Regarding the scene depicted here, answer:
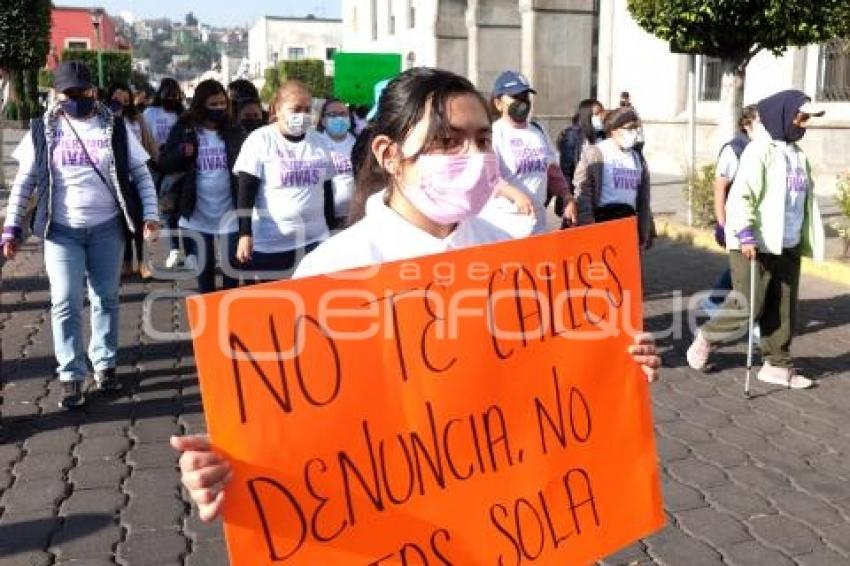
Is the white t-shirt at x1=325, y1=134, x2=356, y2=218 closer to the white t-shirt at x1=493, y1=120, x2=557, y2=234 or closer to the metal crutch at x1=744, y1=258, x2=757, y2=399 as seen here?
the white t-shirt at x1=493, y1=120, x2=557, y2=234

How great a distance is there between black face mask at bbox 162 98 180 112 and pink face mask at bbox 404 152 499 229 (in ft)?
27.8

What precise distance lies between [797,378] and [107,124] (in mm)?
4378

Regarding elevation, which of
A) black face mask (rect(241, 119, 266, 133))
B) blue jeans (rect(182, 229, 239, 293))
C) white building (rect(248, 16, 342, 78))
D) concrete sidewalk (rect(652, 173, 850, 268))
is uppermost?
white building (rect(248, 16, 342, 78))

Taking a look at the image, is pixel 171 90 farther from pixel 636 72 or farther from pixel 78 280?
pixel 636 72

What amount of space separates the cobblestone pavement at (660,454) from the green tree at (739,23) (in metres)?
4.00

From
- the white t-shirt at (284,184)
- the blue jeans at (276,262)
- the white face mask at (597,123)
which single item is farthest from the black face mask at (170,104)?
the blue jeans at (276,262)

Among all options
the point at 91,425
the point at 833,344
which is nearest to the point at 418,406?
the point at 91,425

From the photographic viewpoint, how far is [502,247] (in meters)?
2.08

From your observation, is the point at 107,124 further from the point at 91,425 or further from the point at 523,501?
the point at 523,501

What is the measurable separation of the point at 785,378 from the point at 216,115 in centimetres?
419

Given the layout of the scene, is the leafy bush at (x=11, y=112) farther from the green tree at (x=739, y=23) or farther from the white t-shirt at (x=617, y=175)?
the white t-shirt at (x=617, y=175)

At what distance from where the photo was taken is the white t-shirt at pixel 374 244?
201 centimetres

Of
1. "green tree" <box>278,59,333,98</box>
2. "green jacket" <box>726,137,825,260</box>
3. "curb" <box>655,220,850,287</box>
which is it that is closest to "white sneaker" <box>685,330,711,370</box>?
"green jacket" <box>726,137,825,260</box>

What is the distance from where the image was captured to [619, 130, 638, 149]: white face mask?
20.6 feet
